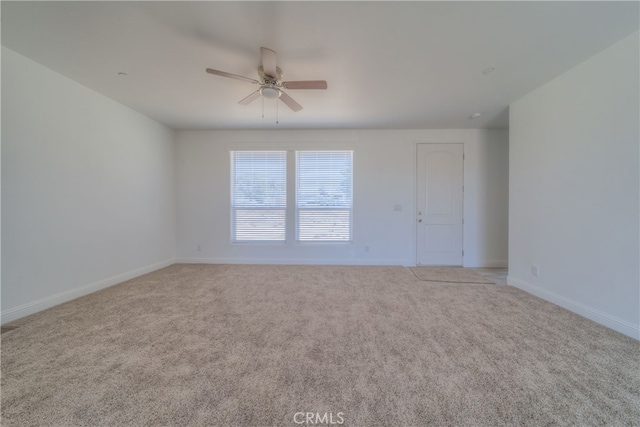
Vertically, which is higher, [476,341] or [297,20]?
[297,20]

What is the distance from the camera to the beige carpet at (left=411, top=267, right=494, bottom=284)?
337 centimetres

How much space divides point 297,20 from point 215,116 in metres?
2.45

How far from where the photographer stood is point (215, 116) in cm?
359

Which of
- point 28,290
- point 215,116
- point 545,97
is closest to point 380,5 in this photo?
point 545,97

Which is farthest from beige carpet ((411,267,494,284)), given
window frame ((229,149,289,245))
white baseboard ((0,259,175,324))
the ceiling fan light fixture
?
white baseboard ((0,259,175,324))

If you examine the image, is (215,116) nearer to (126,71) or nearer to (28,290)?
(126,71)

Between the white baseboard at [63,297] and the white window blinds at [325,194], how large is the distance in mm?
2758

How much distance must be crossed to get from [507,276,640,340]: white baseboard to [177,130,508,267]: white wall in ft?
4.81

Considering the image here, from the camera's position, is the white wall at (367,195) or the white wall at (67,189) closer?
the white wall at (67,189)

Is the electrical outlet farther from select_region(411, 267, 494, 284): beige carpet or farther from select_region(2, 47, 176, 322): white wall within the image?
select_region(2, 47, 176, 322): white wall

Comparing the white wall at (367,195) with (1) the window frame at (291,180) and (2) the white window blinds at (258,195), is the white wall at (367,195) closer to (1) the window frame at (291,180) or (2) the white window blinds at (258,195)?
(1) the window frame at (291,180)

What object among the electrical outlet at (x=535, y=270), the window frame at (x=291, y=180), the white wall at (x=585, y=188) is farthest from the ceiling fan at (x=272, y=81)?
the electrical outlet at (x=535, y=270)

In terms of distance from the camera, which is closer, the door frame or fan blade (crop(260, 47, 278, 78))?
fan blade (crop(260, 47, 278, 78))

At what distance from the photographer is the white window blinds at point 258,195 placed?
4359 millimetres
